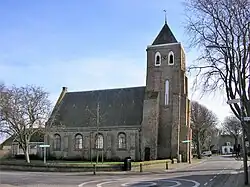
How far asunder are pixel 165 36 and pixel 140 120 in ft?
47.3

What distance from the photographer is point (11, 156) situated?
64.1m

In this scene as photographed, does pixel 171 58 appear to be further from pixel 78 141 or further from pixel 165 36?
pixel 78 141

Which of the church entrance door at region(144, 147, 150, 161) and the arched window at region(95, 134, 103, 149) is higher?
the arched window at region(95, 134, 103, 149)

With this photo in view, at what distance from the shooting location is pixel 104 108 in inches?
2522

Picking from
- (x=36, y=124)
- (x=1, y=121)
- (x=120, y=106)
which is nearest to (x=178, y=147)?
(x=120, y=106)

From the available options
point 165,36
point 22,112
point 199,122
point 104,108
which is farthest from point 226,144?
point 22,112

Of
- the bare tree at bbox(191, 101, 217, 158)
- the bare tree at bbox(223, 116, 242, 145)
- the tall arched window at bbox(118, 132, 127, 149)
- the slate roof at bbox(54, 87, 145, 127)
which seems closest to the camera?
the tall arched window at bbox(118, 132, 127, 149)

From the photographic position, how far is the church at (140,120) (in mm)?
56625

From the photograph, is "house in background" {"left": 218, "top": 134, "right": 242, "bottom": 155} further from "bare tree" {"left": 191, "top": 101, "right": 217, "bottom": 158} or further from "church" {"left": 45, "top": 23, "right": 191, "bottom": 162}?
"church" {"left": 45, "top": 23, "right": 191, "bottom": 162}

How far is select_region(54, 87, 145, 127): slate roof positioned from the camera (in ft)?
200

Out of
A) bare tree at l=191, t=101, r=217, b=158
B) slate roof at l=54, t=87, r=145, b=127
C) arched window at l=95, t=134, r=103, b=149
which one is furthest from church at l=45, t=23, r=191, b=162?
bare tree at l=191, t=101, r=217, b=158

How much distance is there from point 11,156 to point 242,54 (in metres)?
50.8

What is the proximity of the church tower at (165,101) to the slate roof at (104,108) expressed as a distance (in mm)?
2910

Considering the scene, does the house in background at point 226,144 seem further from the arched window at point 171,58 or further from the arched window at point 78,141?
the arched window at point 78,141
